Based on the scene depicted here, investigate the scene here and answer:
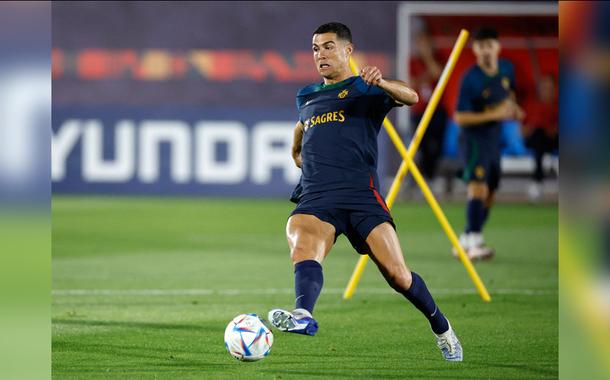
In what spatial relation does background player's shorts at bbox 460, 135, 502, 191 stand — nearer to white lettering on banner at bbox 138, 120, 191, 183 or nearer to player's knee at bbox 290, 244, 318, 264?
player's knee at bbox 290, 244, 318, 264

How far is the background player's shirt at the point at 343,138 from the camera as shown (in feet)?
19.8

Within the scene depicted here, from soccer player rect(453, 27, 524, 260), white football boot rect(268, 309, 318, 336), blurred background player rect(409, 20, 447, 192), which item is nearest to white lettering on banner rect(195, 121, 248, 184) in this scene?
blurred background player rect(409, 20, 447, 192)

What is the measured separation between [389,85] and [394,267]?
971mm

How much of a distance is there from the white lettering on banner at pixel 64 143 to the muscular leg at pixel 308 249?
1591cm

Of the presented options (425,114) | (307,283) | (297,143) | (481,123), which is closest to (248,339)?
(307,283)

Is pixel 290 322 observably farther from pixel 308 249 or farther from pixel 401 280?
pixel 401 280

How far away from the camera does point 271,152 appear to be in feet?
70.0

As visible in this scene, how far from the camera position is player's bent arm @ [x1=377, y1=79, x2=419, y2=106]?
18.9 ft

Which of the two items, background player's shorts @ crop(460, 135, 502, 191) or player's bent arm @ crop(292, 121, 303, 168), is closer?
player's bent arm @ crop(292, 121, 303, 168)

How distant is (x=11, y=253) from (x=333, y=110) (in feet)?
9.45

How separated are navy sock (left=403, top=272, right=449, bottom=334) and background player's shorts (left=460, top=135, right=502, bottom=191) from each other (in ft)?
19.3

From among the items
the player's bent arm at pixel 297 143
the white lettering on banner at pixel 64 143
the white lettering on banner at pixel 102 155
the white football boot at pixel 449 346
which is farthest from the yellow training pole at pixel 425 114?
the white lettering on banner at pixel 64 143

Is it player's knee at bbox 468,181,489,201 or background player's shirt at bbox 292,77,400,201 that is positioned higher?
background player's shirt at bbox 292,77,400,201

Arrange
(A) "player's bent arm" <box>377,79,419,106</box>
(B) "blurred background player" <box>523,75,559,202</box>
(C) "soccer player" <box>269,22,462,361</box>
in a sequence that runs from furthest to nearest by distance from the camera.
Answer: (B) "blurred background player" <box>523,75,559,202</box> → (C) "soccer player" <box>269,22,462,361</box> → (A) "player's bent arm" <box>377,79,419,106</box>
